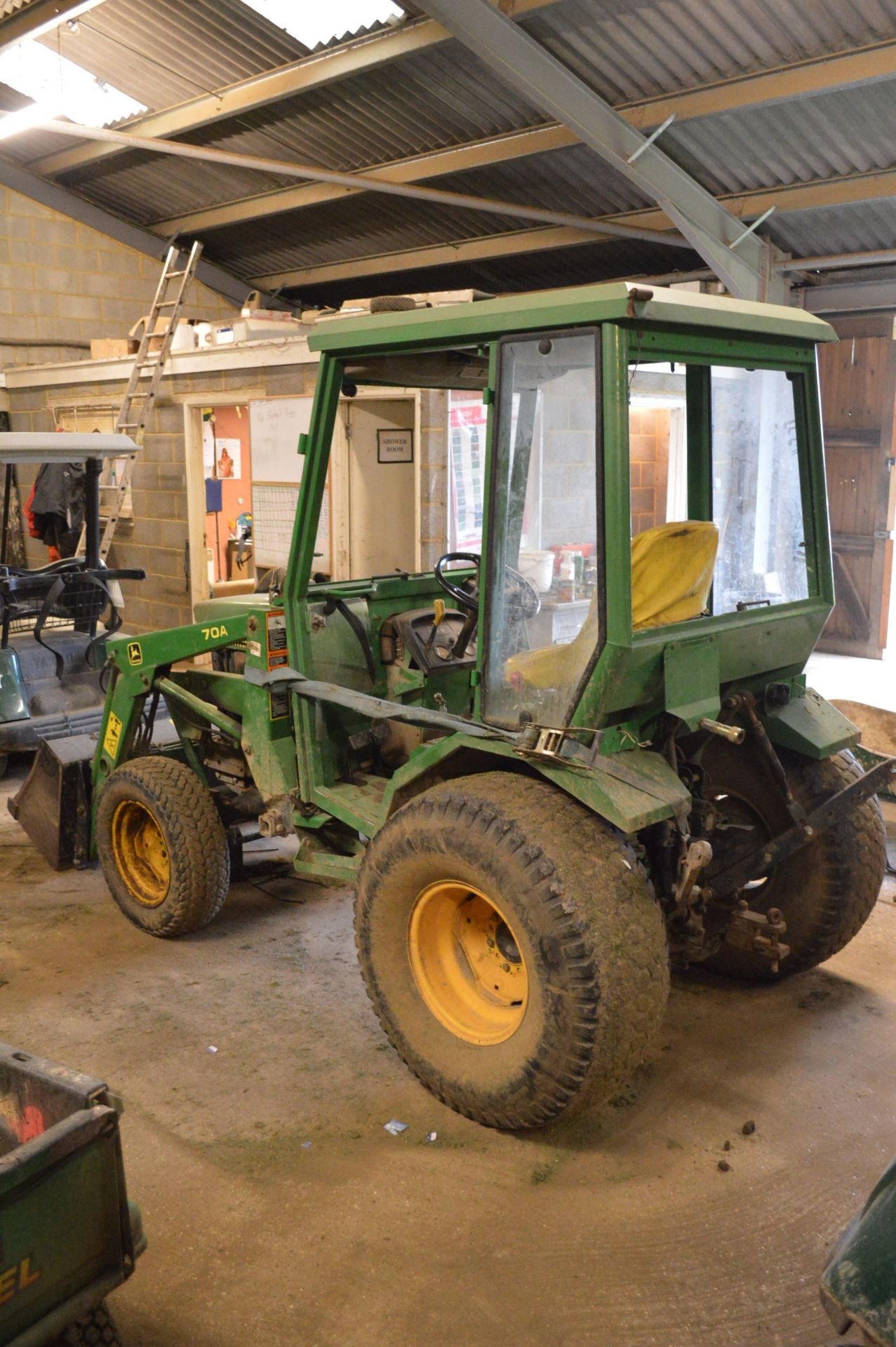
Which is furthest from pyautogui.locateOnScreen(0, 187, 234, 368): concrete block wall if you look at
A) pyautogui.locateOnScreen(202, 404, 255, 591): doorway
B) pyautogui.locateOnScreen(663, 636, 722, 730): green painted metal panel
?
pyautogui.locateOnScreen(663, 636, 722, 730): green painted metal panel

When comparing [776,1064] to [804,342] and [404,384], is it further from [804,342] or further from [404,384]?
[404,384]

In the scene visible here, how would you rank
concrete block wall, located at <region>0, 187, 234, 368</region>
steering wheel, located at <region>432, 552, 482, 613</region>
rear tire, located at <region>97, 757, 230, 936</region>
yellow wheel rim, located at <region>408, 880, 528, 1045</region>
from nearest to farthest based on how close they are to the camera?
yellow wheel rim, located at <region>408, 880, 528, 1045</region>
steering wheel, located at <region>432, 552, 482, 613</region>
rear tire, located at <region>97, 757, 230, 936</region>
concrete block wall, located at <region>0, 187, 234, 368</region>

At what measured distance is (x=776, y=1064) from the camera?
3.52 m

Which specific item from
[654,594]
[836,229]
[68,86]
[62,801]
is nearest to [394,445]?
[836,229]

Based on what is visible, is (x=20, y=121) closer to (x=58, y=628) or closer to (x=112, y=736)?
(x=58, y=628)

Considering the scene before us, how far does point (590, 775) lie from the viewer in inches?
115

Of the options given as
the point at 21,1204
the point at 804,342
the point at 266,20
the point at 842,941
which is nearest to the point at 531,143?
the point at 266,20

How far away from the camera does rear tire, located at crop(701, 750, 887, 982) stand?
3.70m

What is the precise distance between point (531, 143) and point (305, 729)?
541cm

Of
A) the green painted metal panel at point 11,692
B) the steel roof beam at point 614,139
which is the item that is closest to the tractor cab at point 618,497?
the green painted metal panel at point 11,692

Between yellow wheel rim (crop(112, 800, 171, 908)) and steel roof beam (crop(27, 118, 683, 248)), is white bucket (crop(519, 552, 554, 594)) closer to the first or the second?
yellow wheel rim (crop(112, 800, 171, 908))

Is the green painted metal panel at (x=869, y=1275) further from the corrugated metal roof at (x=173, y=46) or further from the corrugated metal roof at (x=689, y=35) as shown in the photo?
the corrugated metal roof at (x=173, y=46)

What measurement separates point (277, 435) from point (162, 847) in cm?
452

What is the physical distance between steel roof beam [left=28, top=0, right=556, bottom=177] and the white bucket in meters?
4.02
